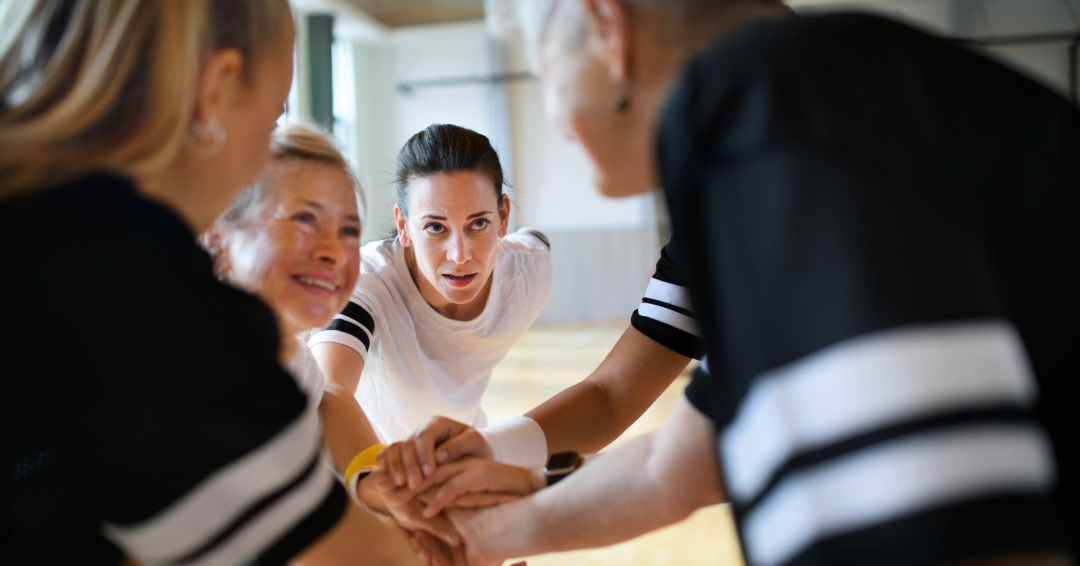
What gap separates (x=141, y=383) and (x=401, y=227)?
66.2 inches

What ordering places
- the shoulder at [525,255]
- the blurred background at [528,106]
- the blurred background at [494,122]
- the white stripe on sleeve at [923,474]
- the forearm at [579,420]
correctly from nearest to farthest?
the white stripe on sleeve at [923,474] < the forearm at [579,420] < the shoulder at [525,255] < the blurred background at [528,106] < the blurred background at [494,122]

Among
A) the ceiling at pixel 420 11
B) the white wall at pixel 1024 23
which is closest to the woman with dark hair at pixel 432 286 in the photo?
the white wall at pixel 1024 23

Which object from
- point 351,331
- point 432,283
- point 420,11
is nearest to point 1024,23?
point 420,11

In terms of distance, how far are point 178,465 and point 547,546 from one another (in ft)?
2.36

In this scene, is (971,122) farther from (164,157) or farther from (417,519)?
(417,519)

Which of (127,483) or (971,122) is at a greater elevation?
(971,122)

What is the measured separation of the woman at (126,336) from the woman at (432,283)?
4.18ft

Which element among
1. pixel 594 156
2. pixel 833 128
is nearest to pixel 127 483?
pixel 594 156

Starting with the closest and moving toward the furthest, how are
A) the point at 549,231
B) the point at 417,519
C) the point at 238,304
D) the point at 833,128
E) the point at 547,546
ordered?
the point at 833,128
the point at 238,304
the point at 547,546
the point at 417,519
the point at 549,231

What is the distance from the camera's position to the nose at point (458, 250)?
7.07 ft

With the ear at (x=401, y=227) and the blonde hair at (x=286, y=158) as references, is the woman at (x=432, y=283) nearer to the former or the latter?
the ear at (x=401, y=227)

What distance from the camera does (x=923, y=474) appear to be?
48 centimetres

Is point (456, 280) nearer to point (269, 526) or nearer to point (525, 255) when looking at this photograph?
point (525, 255)

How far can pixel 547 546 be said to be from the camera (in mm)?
1240
